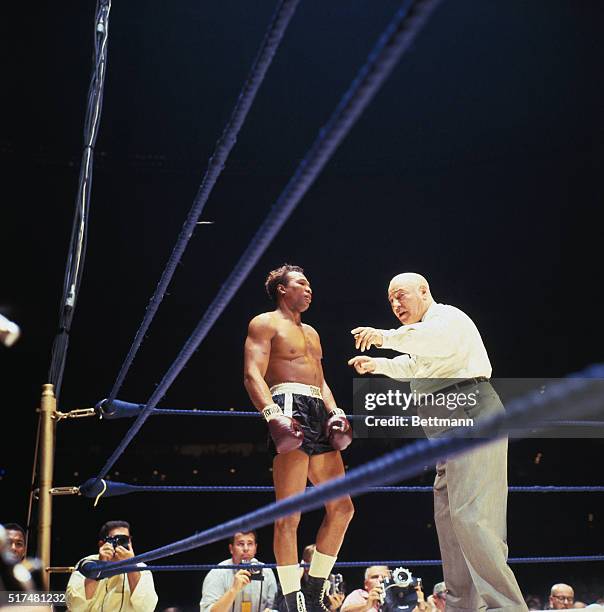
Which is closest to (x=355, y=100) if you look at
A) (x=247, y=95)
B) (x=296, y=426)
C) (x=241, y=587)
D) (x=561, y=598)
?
(x=247, y=95)

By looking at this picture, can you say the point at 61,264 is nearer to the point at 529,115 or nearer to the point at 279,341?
the point at 529,115

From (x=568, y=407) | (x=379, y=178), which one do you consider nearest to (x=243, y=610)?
(x=568, y=407)

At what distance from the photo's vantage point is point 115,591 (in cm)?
207

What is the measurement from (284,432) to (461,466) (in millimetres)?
386

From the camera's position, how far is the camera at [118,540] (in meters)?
2.06

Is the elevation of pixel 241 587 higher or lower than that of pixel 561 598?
higher

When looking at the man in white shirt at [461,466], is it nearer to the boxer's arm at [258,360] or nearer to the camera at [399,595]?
the boxer's arm at [258,360]

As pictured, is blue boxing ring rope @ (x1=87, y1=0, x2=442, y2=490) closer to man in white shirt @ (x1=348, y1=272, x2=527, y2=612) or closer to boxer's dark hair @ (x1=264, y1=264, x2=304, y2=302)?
man in white shirt @ (x1=348, y1=272, x2=527, y2=612)

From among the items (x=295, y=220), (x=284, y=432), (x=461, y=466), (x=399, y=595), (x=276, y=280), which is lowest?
(x=399, y=595)

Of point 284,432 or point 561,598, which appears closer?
point 284,432

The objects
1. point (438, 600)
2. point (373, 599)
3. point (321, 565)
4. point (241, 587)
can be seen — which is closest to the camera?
point (321, 565)

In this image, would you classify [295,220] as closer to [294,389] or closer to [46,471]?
[294,389]

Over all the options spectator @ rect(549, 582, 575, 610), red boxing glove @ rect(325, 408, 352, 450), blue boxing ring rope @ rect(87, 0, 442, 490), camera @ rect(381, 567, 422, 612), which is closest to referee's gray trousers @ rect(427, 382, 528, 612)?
red boxing glove @ rect(325, 408, 352, 450)

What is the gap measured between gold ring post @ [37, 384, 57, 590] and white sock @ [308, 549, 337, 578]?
602 millimetres
